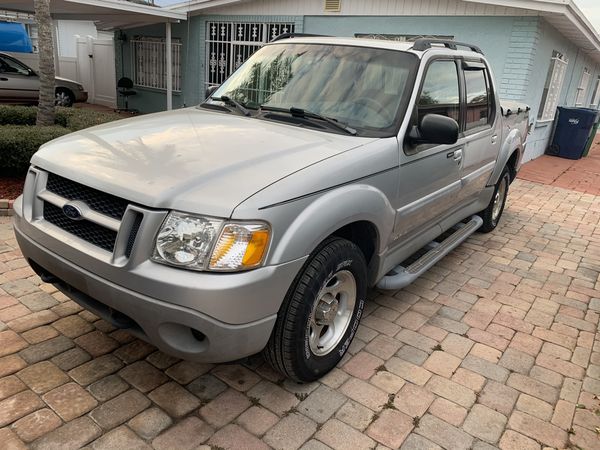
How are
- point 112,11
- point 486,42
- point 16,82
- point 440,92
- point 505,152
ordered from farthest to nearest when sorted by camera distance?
point 16,82 < point 112,11 < point 486,42 < point 505,152 < point 440,92

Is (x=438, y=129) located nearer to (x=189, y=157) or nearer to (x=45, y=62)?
(x=189, y=157)

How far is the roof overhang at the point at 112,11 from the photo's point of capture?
34.6ft

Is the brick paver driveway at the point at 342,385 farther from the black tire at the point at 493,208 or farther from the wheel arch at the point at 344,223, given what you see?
the black tire at the point at 493,208

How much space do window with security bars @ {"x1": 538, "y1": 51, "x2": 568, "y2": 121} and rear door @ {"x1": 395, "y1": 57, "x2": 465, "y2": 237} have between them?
8.48 m

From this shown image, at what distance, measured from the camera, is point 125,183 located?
228 cm

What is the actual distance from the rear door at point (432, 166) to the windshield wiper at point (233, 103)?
119 cm

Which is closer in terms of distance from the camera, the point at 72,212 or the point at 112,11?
the point at 72,212

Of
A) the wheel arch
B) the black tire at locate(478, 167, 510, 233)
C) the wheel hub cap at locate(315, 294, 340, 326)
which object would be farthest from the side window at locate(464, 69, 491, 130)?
the wheel hub cap at locate(315, 294, 340, 326)

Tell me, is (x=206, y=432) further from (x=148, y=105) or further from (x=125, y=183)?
(x=148, y=105)

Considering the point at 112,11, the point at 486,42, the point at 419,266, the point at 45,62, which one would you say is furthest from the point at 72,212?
the point at 112,11

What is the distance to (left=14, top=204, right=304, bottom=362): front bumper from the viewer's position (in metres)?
2.12

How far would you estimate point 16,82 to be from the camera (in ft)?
41.9

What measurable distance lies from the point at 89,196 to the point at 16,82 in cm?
1277

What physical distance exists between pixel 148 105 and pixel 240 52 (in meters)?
4.05
